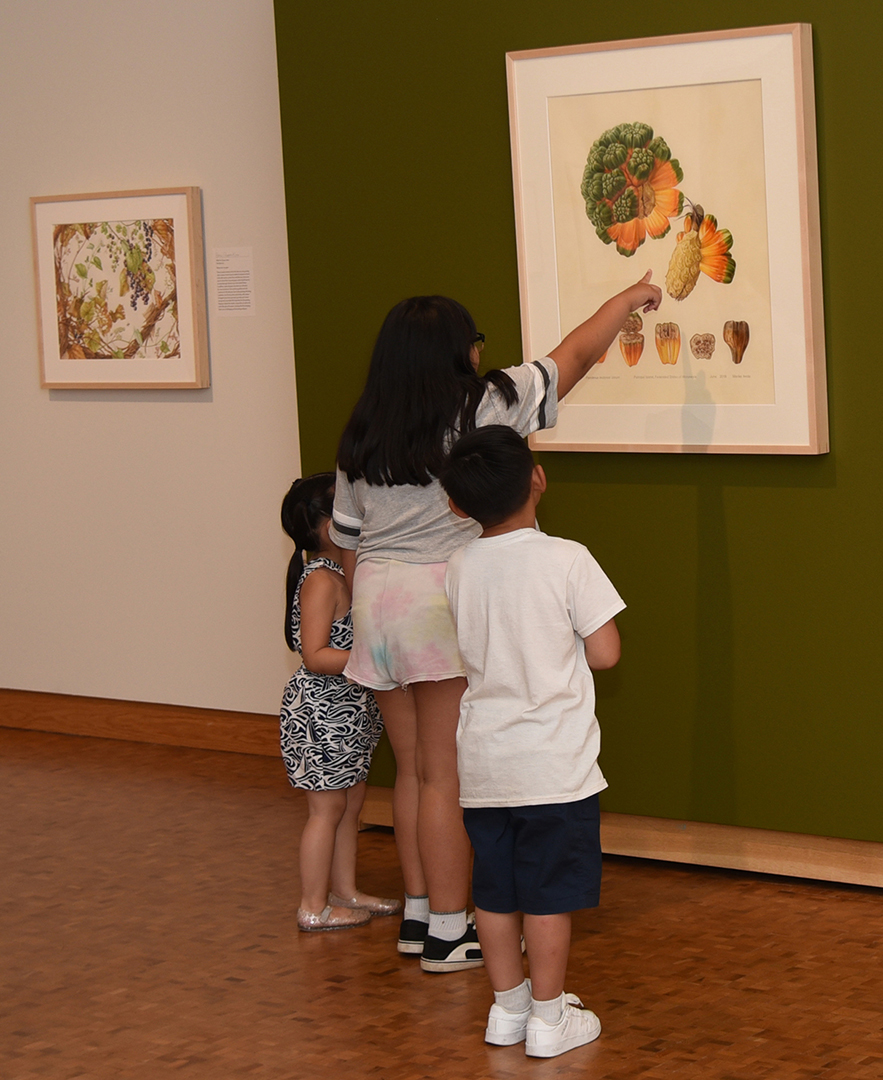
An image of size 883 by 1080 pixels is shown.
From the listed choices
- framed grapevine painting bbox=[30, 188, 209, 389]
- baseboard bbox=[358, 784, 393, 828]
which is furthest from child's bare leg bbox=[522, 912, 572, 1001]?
framed grapevine painting bbox=[30, 188, 209, 389]

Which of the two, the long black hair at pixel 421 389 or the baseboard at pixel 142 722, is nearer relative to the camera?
the long black hair at pixel 421 389

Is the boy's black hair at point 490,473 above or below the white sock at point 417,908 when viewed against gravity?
above

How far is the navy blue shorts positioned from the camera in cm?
301

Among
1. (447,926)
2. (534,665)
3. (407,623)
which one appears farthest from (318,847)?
(534,665)

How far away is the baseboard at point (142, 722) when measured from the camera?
19.0ft

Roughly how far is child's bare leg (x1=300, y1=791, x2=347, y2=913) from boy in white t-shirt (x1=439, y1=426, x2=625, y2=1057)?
82cm

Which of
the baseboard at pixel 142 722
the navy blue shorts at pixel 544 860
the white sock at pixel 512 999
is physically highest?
the navy blue shorts at pixel 544 860

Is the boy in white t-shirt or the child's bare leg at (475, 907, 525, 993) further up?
the boy in white t-shirt

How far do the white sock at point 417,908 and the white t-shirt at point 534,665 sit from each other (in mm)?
766

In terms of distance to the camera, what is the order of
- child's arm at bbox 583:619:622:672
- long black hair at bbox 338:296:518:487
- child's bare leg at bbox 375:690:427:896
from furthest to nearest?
child's bare leg at bbox 375:690:427:896 → long black hair at bbox 338:296:518:487 → child's arm at bbox 583:619:622:672

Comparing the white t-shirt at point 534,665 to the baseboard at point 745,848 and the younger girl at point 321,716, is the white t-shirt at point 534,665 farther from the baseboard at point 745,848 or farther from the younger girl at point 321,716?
→ the baseboard at point 745,848

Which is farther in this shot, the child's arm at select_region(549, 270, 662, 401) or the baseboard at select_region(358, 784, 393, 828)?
the baseboard at select_region(358, 784, 393, 828)

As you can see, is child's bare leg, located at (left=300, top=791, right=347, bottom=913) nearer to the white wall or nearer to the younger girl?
the younger girl

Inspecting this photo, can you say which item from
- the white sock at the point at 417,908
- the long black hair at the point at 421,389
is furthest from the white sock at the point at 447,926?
the long black hair at the point at 421,389
